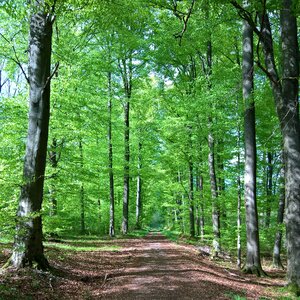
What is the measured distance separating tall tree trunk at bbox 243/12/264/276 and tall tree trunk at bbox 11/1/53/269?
685 cm

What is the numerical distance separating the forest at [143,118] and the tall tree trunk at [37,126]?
0.02 m

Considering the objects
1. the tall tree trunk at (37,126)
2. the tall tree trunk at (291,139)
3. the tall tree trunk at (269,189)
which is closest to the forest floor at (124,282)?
the tall tree trunk at (37,126)

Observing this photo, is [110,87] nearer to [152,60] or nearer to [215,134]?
[152,60]

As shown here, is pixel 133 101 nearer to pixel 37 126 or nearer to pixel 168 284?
pixel 37 126

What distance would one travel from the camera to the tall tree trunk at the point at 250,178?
1137 centimetres

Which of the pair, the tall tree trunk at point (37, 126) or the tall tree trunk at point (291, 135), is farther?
the tall tree trunk at point (291, 135)

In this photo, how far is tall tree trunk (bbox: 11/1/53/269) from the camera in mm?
7082

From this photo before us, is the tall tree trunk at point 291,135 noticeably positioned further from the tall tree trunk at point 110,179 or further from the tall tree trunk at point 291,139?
the tall tree trunk at point 110,179

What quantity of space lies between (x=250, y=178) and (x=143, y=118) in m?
13.1

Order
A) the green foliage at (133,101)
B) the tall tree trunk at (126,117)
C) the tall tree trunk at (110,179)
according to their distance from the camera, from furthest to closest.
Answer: the tall tree trunk at (126,117)
the tall tree trunk at (110,179)
the green foliage at (133,101)

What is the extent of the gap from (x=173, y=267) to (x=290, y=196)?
4189mm

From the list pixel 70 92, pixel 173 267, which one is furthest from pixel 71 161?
pixel 173 267

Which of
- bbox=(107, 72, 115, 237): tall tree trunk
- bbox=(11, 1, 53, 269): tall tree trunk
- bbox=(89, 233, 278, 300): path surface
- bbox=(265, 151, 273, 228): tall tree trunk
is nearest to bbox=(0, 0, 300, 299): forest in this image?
bbox=(11, 1, 53, 269): tall tree trunk

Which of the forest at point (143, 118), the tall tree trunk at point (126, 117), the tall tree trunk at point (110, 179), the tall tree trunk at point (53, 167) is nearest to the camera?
the forest at point (143, 118)
